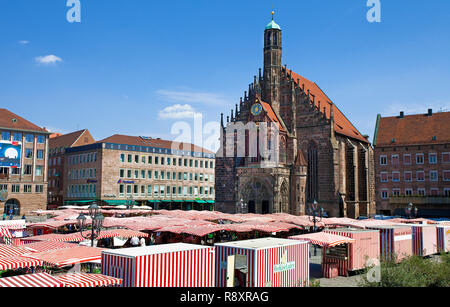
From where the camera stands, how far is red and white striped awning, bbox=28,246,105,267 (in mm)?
13149

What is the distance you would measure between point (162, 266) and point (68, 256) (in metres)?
3.99

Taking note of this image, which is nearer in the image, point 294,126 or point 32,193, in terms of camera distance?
point 294,126

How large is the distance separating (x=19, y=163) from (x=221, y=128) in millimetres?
29555

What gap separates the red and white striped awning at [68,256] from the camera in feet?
43.1

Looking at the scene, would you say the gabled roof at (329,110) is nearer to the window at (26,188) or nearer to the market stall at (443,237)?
the market stall at (443,237)

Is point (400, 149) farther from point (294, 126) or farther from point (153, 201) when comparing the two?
point (153, 201)

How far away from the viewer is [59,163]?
78938mm

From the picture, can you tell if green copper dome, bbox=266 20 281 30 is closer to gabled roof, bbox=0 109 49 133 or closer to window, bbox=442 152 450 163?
window, bbox=442 152 450 163

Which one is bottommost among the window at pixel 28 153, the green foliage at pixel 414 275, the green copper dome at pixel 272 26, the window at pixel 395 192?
the green foliage at pixel 414 275

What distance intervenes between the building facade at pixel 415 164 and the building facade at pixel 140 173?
116 ft

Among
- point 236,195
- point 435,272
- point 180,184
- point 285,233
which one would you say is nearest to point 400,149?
point 236,195

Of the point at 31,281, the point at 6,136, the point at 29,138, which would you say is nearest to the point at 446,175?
the point at 31,281

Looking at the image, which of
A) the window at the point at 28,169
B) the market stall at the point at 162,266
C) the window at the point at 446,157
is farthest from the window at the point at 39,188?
the market stall at the point at 162,266
